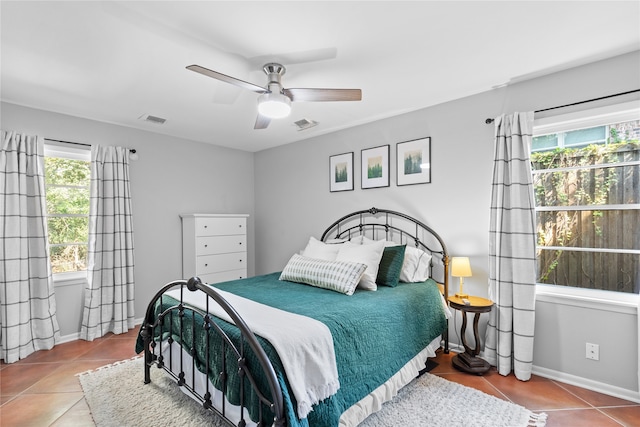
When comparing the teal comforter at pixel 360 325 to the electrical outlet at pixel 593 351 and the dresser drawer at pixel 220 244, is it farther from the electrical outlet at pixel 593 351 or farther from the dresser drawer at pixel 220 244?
the dresser drawer at pixel 220 244

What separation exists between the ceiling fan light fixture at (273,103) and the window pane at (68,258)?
9.97 feet

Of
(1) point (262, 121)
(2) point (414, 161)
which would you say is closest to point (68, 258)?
(1) point (262, 121)

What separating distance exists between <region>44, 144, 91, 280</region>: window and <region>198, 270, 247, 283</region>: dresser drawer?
138 centimetres

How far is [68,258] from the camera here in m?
3.62

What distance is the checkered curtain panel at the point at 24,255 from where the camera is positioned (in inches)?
117

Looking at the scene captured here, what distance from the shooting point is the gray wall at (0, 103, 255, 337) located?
11.3ft

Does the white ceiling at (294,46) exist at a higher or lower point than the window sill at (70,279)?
higher

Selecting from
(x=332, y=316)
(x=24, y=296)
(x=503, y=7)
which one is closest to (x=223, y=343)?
(x=332, y=316)

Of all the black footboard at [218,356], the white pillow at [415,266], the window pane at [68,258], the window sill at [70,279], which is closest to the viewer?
the black footboard at [218,356]

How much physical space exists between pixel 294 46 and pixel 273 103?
1.33 feet

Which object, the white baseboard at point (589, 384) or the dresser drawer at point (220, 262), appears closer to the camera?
the white baseboard at point (589, 384)

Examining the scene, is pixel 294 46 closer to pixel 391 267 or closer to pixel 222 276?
pixel 391 267

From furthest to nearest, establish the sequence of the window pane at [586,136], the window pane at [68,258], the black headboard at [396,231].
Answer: the window pane at [68,258] → the black headboard at [396,231] → the window pane at [586,136]

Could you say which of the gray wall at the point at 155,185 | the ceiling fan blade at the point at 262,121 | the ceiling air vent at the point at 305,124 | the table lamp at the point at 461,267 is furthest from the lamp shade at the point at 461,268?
the gray wall at the point at 155,185
